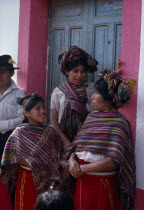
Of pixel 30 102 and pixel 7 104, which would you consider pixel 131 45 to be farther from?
pixel 7 104

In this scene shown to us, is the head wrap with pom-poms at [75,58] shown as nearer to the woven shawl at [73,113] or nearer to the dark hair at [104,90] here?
the woven shawl at [73,113]

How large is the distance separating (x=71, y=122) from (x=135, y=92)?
77 centimetres

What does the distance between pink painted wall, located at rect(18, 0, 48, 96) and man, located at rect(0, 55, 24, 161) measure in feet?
0.99

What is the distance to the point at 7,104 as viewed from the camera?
420cm

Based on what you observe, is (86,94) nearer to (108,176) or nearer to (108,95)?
(108,95)

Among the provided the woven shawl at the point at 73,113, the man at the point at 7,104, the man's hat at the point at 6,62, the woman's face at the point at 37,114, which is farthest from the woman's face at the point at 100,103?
the man's hat at the point at 6,62

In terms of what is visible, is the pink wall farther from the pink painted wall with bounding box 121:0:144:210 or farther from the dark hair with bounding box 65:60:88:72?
the pink painted wall with bounding box 121:0:144:210

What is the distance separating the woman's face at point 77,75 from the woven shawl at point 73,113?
0.08m

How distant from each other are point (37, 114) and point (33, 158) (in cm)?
47

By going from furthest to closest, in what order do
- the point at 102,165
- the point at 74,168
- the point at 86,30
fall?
the point at 86,30 → the point at 74,168 → the point at 102,165

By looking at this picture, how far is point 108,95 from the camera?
3.08m

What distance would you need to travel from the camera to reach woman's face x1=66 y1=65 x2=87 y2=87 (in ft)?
11.9

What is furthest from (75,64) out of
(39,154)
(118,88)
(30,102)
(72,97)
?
(39,154)

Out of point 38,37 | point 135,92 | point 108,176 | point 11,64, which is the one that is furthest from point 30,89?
point 108,176
